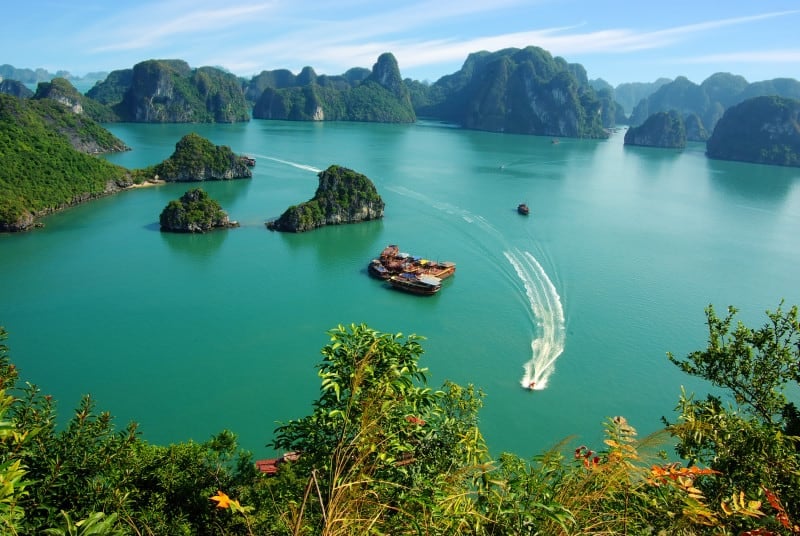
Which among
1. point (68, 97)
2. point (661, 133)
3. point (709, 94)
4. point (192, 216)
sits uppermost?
point (709, 94)

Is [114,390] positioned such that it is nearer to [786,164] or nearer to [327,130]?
[327,130]

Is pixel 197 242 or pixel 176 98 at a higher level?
pixel 176 98

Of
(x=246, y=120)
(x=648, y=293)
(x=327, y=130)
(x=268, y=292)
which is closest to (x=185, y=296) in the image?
(x=268, y=292)

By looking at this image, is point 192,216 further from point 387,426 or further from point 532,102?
point 532,102

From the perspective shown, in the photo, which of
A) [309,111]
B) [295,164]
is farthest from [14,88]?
[295,164]

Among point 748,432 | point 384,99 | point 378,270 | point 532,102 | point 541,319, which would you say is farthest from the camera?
point 384,99

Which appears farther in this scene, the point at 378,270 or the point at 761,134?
the point at 761,134

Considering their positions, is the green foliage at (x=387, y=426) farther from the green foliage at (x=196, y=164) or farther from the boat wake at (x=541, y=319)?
the green foliage at (x=196, y=164)
